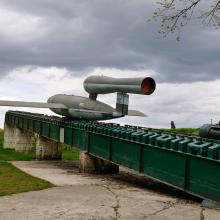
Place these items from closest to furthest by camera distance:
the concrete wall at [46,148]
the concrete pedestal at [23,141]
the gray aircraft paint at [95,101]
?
the gray aircraft paint at [95,101]
the concrete wall at [46,148]
the concrete pedestal at [23,141]

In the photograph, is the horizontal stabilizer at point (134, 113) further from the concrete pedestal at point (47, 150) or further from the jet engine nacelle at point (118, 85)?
the concrete pedestal at point (47, 150)

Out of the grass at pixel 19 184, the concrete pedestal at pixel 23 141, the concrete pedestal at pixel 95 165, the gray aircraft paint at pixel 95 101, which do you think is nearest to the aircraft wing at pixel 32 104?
the gray aircraft paint at pixel 95 101

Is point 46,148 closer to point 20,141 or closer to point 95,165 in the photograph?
point 20,141

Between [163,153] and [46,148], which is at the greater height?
[163,153]

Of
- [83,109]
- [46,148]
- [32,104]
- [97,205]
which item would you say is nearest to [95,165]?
[83,109]

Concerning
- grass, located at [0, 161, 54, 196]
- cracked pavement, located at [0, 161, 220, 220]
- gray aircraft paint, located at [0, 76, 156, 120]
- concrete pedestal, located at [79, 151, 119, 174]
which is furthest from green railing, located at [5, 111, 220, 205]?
grass, located at [0, 161, 54, 196]

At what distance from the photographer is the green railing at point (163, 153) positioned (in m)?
12.8

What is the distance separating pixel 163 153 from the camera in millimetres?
15125

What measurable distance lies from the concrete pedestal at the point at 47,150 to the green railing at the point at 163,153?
864 centimetres

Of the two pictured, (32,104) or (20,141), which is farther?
(20,141)

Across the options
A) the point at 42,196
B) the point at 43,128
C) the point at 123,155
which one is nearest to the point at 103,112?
the point at 123,155

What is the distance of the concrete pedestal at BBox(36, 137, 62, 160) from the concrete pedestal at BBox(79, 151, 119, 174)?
35.3 ft

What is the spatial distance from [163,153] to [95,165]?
24.3ft

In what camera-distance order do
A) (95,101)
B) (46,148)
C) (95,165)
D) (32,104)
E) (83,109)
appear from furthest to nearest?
(46,148) → (32,104) → (83,109) → (95,101) → (95,165)
